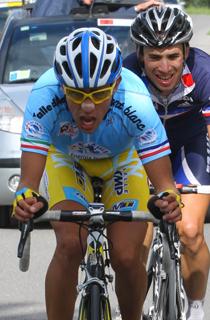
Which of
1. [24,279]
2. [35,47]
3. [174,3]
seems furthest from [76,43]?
[174,3]

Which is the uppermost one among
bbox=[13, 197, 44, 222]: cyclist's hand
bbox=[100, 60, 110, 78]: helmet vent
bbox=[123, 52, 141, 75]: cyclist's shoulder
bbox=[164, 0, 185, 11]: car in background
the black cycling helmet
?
bbox=[164, 0, 185, 11]: car in background

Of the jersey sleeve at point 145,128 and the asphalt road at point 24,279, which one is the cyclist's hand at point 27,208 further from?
the asphalt road at point 24,279

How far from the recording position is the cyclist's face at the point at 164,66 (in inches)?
252

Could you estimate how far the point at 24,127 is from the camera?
554 cm

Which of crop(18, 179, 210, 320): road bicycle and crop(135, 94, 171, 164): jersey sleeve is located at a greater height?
crop(135, 94, 171, 164): jersey sleeve

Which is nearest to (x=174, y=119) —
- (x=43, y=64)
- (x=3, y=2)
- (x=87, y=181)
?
(x=87, y=181)

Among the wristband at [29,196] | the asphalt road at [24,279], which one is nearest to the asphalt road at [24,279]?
the asphalt road at [24,279]

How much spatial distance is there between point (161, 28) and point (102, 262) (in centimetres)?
173

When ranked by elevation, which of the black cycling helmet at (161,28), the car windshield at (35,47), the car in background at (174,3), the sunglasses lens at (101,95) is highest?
the car in background at (174,3)

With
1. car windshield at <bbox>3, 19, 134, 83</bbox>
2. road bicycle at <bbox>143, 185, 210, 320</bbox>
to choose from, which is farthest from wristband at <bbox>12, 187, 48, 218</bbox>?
car windshield at <bbox>3, 19, 134, 83</bbox>

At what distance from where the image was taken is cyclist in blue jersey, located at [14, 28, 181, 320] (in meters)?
5.29

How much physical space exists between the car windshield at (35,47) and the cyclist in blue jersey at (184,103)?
439 cm

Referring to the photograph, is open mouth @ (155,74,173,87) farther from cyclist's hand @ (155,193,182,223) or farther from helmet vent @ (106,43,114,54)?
cyclist's hand @ (155,193,182,223)

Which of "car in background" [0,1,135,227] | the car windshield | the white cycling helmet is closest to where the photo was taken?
the white cycling helmet
